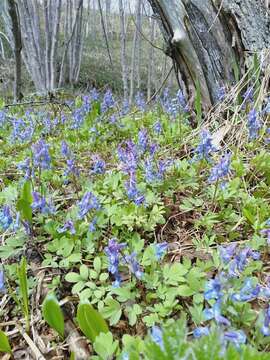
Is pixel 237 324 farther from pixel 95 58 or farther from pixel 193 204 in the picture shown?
pixel 95 58

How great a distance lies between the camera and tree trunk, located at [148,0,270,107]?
3.04 meters

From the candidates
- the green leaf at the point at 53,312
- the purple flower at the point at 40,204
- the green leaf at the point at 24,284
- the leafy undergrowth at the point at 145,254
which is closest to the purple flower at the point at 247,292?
the leafy undergrowth at the point at 145,254

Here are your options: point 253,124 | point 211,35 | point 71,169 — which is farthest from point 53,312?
point 211,35

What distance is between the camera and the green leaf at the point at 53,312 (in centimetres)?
136

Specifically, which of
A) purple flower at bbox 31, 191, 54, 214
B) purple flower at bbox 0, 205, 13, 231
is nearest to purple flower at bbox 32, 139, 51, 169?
purple flower at bbox 31, 191, 54, 214

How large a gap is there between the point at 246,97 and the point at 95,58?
805 inches

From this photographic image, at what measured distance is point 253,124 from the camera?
8.29ft

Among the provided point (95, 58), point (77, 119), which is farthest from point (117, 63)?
point (77, 119)

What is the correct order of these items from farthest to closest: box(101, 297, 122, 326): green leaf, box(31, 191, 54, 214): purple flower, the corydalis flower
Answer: the corydalis flower < box(31, 191, 54, 214): purple flower < box(101, 297, 122, 326): green leaf

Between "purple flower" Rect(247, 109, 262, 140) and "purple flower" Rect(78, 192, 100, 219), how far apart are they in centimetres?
115

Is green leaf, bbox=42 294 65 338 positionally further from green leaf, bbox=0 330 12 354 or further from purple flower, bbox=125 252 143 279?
purple flower, bbox=125 252 143 279

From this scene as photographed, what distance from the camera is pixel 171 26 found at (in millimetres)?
3348

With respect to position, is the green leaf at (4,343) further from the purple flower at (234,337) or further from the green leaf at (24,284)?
the purple flower at (234,337)

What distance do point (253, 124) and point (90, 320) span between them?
1.68 metres
